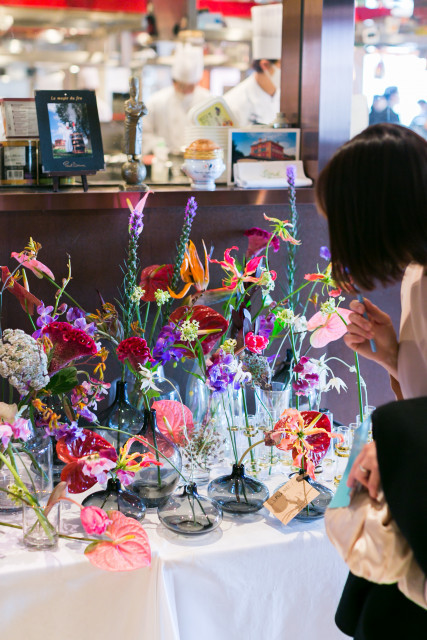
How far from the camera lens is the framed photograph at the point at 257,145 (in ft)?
6.95

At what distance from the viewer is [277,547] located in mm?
1376

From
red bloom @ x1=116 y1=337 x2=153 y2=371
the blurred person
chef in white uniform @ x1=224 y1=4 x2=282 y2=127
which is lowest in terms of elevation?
red bloom @ x1=116 y1=337 x2=153 y2=371

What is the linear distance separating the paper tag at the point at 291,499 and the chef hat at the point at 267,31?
1863 mm

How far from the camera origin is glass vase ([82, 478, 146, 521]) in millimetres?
1406

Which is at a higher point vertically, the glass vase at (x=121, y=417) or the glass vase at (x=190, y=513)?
the glass vase at (x=121, y=417)

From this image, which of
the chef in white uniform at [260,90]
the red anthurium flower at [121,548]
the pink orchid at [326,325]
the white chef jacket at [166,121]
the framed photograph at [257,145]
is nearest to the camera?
the red anthurium flower at [121,548]

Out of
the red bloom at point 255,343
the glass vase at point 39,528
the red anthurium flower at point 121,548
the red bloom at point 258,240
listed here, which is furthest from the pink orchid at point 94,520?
the red bloom at point 258,240

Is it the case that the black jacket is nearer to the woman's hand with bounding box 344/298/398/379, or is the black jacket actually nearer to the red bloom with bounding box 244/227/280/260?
the woman's hand with bounding box 344/298/398/379

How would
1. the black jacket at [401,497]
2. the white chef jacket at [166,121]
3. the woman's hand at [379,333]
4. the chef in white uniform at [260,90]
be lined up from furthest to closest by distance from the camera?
the white chef jacket at [166,121], the chef in white uniform at [260,90], the woman's hand at [379,333], the black jacket at [401,497]

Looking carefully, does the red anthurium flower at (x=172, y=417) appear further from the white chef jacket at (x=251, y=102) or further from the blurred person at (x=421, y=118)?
the white chef jacket at (x=251, y=102)

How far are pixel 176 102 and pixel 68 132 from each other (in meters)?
1.96

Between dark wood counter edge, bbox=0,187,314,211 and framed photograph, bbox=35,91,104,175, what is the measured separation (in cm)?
6

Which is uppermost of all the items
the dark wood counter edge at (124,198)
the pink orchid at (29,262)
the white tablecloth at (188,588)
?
the dark wood counter edge at (124,198)

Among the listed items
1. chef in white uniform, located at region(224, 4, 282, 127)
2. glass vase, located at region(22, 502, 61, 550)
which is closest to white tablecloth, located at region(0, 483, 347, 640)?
glass vase, located at region(22, 502, 61, 550)
